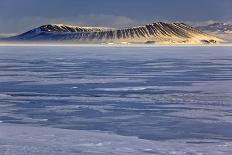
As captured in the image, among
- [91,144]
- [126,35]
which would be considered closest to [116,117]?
[91,144]

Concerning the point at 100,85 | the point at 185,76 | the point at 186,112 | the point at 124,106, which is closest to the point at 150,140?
the point at 186,112

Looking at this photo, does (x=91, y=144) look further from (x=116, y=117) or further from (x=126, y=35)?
(x=126, y=35)

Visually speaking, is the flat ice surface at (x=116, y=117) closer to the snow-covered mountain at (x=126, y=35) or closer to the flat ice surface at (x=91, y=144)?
the flat ice surface at (x=91, y=144)

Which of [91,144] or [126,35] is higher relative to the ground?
Result: [126,35]

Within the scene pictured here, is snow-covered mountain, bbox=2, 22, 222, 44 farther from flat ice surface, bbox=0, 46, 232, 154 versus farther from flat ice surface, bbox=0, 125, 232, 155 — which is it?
flat ice surface, bbox=0, 125, 232, 155

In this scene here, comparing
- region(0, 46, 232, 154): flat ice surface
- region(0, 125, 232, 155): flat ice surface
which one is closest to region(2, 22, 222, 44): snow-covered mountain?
region(0, 46, 232, 154): flat ice surface

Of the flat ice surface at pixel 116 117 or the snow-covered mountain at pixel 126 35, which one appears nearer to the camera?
the flat ice surface at pixel 116 117

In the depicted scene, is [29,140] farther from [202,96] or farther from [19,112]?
[202,96]

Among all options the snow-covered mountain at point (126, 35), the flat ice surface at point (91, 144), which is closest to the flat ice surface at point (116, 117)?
the flat ice surface at point (91, 144)
